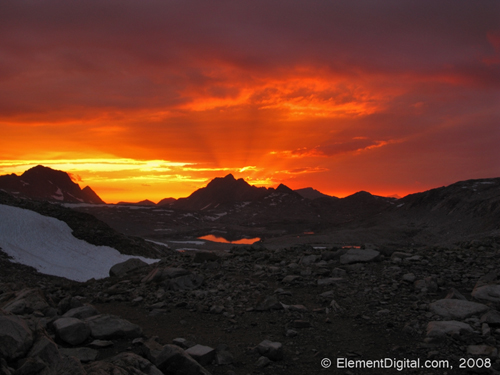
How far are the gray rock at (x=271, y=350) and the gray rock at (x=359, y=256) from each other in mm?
7558

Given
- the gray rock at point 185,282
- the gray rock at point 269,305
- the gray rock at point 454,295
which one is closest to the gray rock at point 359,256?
the gray rock at point 454,295

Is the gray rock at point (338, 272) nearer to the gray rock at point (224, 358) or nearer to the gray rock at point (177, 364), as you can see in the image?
the gray rock at point (224, 358)

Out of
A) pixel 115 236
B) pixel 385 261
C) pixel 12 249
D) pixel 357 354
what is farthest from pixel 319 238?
pixel 357 354

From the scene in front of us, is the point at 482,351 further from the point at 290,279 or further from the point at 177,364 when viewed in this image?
the point at 177,364

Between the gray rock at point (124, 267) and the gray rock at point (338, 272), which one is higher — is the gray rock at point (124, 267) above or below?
below

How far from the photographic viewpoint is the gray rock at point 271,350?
8625 millimetres

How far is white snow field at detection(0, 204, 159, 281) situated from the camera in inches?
1284

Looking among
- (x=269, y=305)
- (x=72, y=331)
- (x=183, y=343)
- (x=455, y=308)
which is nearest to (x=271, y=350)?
(x=183, y=343)

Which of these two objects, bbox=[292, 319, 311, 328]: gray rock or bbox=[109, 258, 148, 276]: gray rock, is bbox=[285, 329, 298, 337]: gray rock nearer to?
bbox=[292, 319, 311, 328]: gray rock

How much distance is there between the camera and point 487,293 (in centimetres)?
1128

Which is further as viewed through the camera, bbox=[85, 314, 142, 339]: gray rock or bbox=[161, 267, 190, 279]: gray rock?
bbox=[161, 267, 190, 279]: gray rock

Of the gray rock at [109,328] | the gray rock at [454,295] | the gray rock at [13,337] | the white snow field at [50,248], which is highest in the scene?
the gray rock at [13,337]

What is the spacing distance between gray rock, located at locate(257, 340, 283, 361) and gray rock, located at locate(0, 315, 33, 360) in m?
5.00

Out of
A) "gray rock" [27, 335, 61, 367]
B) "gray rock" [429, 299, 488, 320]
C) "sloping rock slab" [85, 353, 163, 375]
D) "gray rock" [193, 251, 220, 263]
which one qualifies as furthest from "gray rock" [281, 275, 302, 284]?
"gray rock" [27, 335, 61, 367]
